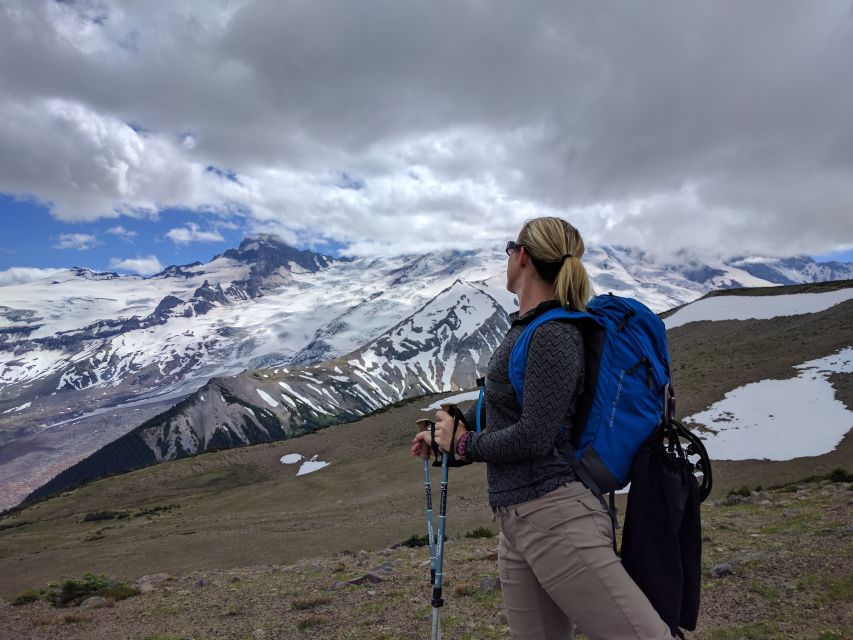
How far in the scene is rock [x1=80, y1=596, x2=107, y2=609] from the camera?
43.9ft

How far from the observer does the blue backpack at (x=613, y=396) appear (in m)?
3.34

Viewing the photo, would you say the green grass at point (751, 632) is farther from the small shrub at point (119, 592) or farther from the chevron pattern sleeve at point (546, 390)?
the small shrub at point (119, 592)

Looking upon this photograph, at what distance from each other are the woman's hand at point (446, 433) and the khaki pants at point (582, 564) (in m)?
0.65

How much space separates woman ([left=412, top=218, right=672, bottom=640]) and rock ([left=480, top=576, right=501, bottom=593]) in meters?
7.35

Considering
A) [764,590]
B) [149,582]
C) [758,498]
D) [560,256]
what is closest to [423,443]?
[560,256]

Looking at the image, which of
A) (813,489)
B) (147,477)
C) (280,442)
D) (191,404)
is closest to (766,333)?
(813,489)

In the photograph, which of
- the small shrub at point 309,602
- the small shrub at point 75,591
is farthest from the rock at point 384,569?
the small shrub at point 75,591

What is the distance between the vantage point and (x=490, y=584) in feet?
35.1

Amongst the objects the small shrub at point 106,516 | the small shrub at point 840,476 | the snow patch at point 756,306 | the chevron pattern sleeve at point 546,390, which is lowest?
the small shrub at point 840,476

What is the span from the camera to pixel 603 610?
3168 mm

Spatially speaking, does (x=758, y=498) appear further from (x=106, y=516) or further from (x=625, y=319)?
(x=106, y=516)

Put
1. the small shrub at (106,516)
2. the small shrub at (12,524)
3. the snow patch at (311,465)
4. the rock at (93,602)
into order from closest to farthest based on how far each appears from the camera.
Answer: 1. the rock at (93,602)
2. the small shrub at (106,516)
3. the small shrub at (12,524)
4. the snow patch at (311,465)

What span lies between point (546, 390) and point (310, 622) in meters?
9.12

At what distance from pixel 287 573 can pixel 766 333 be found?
6105cm
